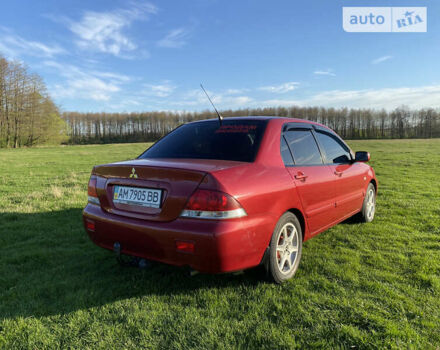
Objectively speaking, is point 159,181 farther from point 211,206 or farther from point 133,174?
point 211,206

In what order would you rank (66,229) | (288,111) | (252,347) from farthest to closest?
(288,111)
(66,229)
(252,347)

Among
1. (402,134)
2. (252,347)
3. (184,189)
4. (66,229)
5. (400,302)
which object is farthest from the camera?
(402,134)

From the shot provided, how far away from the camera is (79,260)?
3445 millimetres

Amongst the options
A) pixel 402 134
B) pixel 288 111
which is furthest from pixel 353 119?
pixel 288 111

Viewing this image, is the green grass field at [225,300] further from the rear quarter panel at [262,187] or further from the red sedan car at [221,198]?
the rear quarter panel at [262,187]

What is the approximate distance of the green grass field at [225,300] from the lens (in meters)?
2.04

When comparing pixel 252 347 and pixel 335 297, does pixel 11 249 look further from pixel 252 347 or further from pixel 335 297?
pixel 335 297

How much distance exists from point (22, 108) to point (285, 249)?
154 ft

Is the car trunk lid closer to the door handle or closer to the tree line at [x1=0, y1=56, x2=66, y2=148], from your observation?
the door handle

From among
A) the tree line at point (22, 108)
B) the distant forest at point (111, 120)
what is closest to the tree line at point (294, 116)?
the distant forest at point (111, 120)

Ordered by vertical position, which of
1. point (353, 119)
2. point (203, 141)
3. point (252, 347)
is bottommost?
point (252, 347)

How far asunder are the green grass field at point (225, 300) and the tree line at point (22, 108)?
144 ft

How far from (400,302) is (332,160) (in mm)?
1883

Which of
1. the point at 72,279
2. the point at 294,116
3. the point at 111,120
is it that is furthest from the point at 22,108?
the point at 294,116
